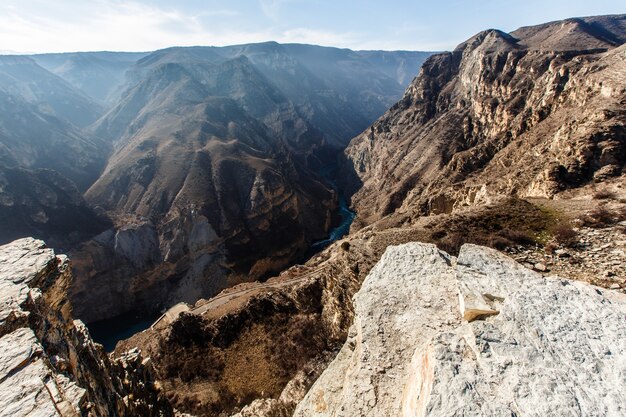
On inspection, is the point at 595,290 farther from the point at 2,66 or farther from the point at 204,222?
the point at 2,66

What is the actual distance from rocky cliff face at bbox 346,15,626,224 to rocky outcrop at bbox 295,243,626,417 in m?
18.9

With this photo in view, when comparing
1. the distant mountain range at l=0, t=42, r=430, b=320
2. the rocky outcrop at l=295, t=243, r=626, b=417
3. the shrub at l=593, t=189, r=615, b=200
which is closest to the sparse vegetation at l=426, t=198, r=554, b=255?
the shrub at l=593, t=189, r=615, b=200

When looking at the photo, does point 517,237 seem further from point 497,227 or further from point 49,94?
point 49,94

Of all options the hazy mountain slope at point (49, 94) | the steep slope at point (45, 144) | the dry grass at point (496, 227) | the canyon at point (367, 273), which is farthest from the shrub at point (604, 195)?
the hazy mountain slope at point (49, 94)

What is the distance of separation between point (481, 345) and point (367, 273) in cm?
1416

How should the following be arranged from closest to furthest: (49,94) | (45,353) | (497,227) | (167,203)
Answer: (45,353), (497,227), (167,203), (49,94)

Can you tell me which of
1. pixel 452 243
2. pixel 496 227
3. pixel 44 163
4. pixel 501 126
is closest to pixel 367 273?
pixel 452 243

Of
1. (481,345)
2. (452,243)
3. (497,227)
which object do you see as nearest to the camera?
(481,345)

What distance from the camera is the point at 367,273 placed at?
2319cm

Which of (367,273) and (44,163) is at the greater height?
(367,273)

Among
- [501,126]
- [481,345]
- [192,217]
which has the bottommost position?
[192,217]

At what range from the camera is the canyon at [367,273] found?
9102mm

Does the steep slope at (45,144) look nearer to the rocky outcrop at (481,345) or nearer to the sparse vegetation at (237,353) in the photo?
the sparse vegetation at (237,353)

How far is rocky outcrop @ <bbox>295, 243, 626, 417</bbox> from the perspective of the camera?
312 inches
